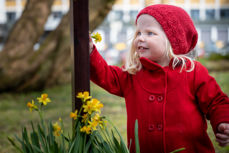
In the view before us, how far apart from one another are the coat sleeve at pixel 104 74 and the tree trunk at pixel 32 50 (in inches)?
143

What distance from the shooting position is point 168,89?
5.42 ft

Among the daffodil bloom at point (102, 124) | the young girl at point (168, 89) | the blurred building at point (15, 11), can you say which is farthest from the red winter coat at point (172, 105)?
the blurred building at point (15, 11)

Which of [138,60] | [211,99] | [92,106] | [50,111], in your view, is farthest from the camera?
[50,111]

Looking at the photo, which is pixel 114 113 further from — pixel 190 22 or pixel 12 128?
pixel 190 22

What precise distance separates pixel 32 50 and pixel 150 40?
4.38 m

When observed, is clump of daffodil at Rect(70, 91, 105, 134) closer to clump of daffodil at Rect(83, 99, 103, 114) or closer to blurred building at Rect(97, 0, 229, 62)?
clump of daffodil at Rect(83, 99, 103, 114)

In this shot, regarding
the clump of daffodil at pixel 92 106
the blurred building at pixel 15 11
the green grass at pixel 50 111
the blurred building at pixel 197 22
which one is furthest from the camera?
the blurred building at pixel 15 11

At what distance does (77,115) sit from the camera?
1437 mm

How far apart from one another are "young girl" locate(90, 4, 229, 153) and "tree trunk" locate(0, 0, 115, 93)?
3690 mm

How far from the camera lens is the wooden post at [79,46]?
148 centimetres

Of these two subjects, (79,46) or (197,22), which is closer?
(79,46)

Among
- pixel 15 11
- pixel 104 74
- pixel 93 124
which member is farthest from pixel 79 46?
pixel 15 11

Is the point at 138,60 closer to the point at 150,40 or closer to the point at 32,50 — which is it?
the point at 150,40

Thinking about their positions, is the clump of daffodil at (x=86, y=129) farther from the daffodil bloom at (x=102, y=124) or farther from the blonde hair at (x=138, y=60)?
the blonde hair at (x=138, y=60)
